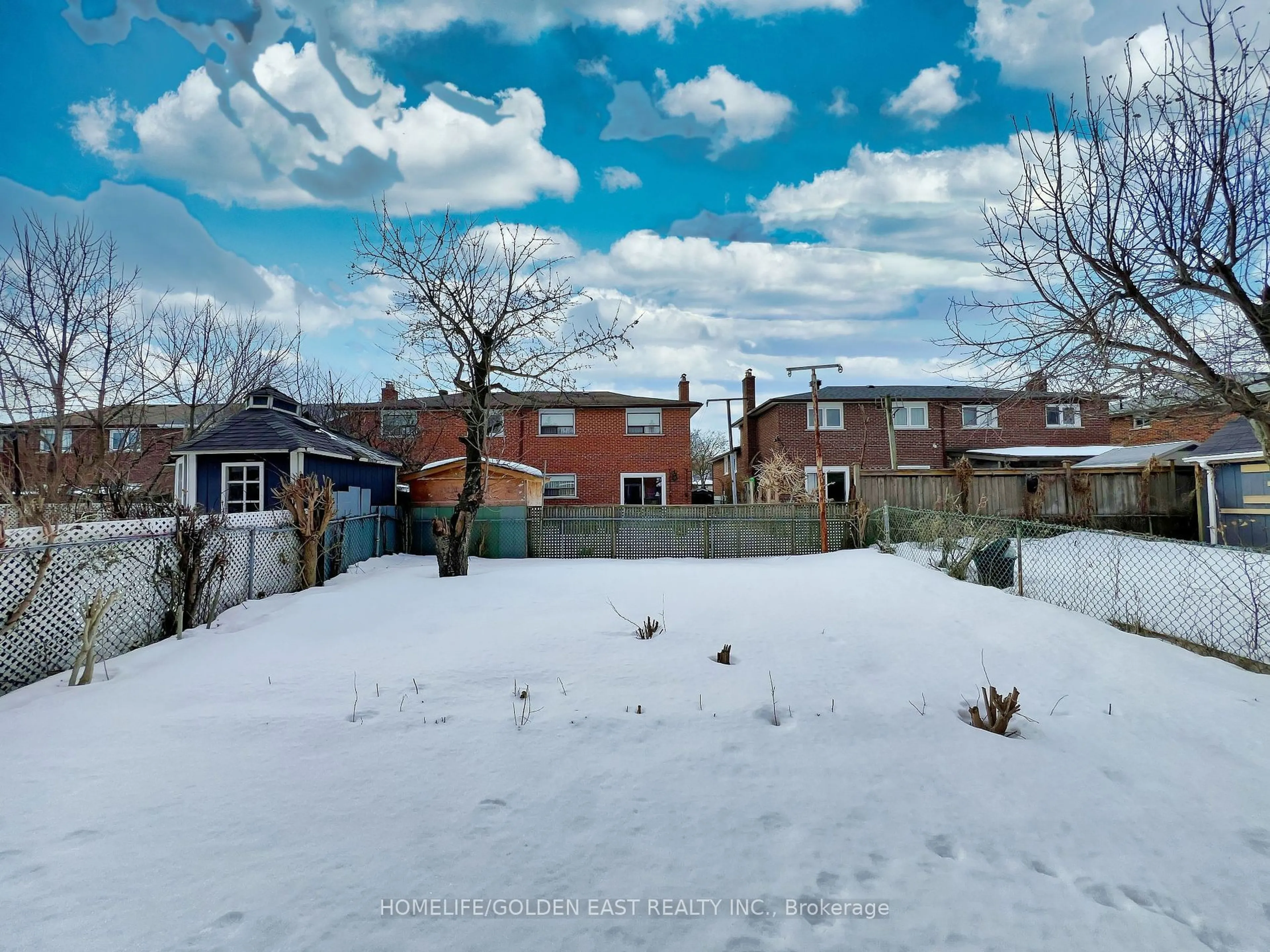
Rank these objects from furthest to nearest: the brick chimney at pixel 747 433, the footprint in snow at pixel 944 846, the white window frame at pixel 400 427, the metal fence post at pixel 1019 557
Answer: the brick chimney at pixel 747 433, the white window frame at pixel 400 427, the metal fence post at pixel 1019 557, the footprint in snow at pixel 944 846

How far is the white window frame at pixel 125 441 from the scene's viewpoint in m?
14.0

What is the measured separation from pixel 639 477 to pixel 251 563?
16.8 meters

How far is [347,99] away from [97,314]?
27.6 feet

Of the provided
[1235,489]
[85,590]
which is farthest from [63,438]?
[1235,489]

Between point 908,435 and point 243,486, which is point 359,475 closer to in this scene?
point 243,486

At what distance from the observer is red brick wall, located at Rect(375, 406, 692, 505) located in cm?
2419

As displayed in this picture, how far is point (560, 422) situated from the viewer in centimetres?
2445

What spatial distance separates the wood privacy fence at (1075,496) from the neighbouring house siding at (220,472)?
14.1 meters

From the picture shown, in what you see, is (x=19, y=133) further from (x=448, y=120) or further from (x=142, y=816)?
(x=142, y=816)

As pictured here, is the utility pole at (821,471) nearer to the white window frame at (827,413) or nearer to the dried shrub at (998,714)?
the dried shrub at (998,714)

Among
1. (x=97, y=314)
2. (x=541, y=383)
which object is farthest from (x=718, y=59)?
(x=97, y=314)

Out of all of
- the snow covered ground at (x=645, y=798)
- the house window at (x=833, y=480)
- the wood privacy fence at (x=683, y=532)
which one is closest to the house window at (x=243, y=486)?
the wood privacy fence at (x=683, y=532)

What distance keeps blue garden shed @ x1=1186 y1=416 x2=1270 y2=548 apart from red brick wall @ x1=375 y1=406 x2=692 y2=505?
1543cm

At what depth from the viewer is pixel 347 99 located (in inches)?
424
